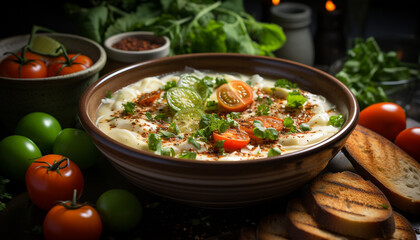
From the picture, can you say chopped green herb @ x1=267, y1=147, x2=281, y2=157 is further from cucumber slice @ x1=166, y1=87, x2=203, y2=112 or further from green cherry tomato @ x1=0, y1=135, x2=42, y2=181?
green cherry tomato @ x1=0, y1=135, x2=42, y2=181

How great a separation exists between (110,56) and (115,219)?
8.91ft

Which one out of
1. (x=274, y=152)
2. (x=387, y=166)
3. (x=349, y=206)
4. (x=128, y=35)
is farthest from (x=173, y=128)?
(x=128, y=35)

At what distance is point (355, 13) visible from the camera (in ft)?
23.9

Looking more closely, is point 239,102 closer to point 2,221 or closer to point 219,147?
point 219,147

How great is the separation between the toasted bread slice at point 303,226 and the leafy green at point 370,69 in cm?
272

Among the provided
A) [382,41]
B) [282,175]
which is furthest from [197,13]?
[282,175]

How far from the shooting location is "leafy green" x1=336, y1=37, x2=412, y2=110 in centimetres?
557

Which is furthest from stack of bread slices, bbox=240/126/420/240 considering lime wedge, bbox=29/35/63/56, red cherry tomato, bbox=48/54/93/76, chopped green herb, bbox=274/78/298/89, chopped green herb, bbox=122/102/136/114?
lime wedge, bbox=29/35/63/56

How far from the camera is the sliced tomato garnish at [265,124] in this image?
11.6 ft

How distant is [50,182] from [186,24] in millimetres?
3663

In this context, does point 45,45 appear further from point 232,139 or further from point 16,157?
point 232,139

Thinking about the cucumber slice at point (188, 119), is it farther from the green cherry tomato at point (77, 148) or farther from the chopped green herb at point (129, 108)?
the green cherry tomato at point (77, 148)

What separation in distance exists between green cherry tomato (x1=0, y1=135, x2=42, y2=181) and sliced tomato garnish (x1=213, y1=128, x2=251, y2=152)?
1.49 m

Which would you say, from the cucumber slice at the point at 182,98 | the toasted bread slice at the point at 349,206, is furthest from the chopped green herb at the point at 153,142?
the toasted bread slice at the point at 349,206
